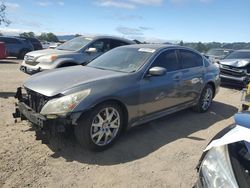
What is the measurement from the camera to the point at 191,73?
21.4ft

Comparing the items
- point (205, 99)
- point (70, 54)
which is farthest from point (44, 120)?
point (70, 54)

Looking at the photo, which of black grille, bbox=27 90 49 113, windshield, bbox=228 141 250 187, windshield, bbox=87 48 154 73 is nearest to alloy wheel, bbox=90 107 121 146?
black grille, bbox=27 90 49 113

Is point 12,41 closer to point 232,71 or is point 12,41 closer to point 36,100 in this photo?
point 232,71

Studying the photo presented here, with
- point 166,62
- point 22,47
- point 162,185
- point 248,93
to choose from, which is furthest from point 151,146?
point 22,47

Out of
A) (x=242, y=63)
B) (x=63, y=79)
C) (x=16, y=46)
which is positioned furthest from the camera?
(x=16, y=46)

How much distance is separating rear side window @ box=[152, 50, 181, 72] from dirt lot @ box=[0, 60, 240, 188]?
3.91 feet

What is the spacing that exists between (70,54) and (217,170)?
7944mm

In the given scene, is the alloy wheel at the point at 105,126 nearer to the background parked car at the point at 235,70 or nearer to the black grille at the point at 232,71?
the background parked car at the point at 235,70

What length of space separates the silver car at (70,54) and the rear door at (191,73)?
3.52m

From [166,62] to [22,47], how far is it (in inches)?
745

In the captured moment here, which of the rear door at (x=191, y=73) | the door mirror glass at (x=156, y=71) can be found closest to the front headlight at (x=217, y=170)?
the door mirror glass at (x=156, y=71)

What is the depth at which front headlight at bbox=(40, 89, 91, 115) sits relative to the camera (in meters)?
4.18

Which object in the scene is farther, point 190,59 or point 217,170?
point 190,59

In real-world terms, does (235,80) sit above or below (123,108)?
below
